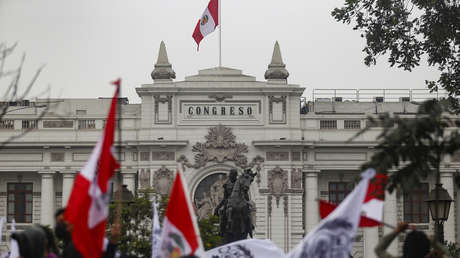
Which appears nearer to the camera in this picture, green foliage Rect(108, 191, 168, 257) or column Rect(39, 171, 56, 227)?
green foliage Rect(108, 191, 168, 257)

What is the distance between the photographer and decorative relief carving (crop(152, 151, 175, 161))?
216ft

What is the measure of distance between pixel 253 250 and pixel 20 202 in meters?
50.4

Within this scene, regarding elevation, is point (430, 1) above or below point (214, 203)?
above

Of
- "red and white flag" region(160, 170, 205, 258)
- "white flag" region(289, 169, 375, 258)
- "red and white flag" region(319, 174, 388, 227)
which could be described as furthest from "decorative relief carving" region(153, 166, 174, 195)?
"red and white flag" region(160, 170, 205, 258)

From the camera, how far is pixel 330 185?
67375 mm

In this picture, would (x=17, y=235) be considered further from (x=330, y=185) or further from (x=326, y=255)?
(x=330, y=185)

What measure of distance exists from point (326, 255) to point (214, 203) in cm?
5176

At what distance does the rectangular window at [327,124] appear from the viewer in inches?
2630

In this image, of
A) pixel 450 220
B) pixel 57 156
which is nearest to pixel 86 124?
pixel 57 156

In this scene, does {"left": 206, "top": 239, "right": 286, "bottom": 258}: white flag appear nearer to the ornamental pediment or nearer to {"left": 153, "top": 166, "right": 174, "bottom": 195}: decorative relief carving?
{"left": 153, "top": 166, "right": 174, "bottom": 195}: decorative relief carving

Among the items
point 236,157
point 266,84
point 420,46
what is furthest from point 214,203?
point 420,46

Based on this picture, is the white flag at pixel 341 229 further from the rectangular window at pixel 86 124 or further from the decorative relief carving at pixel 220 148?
the rectangular window at pixel 86 124

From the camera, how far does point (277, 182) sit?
2566 inches

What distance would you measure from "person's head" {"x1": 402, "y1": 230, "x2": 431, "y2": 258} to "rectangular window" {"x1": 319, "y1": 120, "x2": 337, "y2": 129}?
54017 mm
